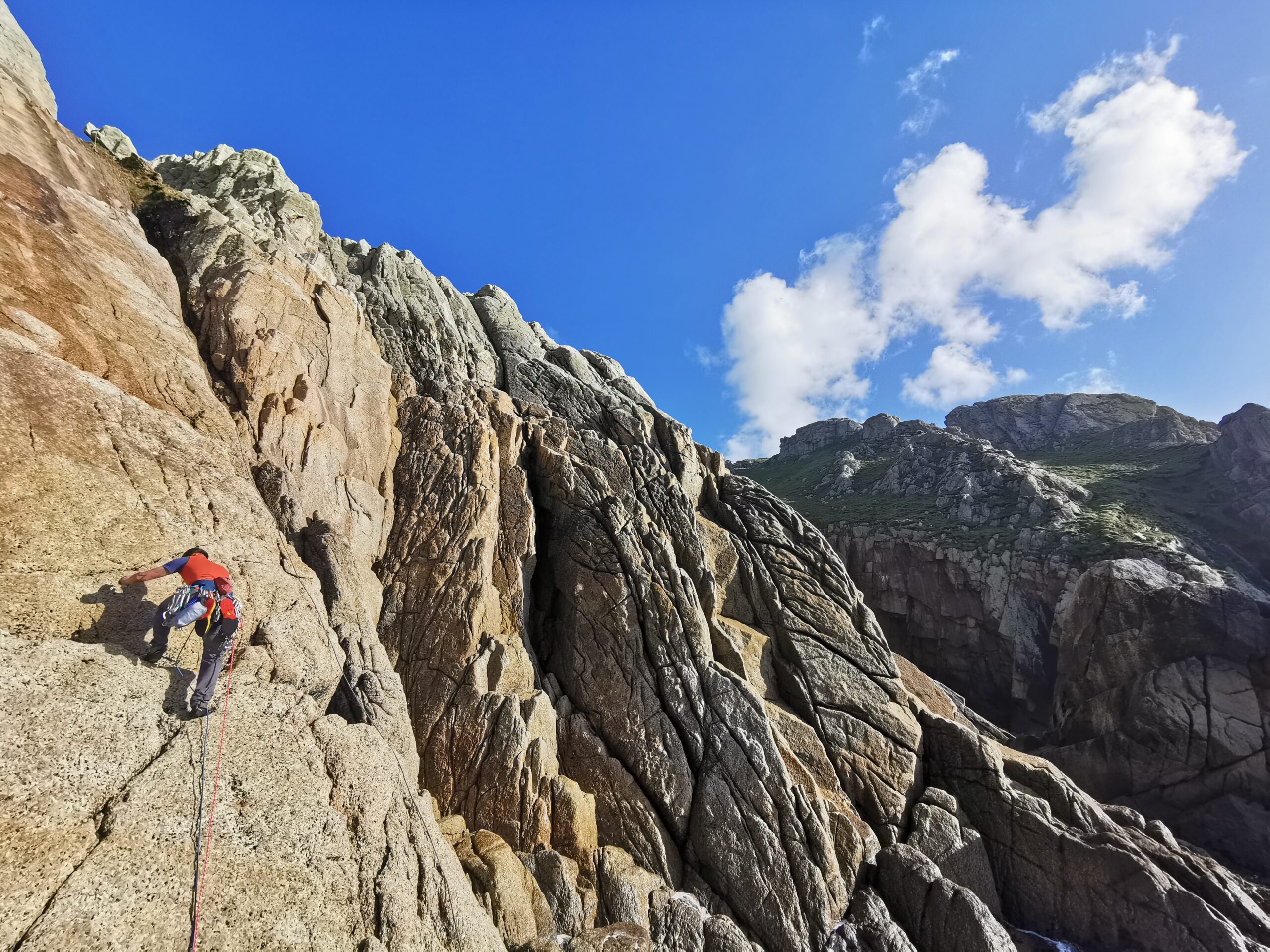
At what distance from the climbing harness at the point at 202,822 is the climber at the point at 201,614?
0.83 ft

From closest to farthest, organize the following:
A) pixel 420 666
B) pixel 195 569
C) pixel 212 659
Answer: pixel 212 659 < pixel 195 569 < pixel 420 666

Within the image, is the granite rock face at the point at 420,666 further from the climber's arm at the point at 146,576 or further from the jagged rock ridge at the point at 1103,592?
the jagged rock ridge at the point at 1103,592

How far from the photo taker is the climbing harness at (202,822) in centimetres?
824

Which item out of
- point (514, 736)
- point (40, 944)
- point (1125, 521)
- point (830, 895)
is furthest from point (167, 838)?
point (1125, 521)

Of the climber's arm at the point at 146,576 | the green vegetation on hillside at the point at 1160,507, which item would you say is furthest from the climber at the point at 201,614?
the green vegetation on hillside at the point at 1160,507

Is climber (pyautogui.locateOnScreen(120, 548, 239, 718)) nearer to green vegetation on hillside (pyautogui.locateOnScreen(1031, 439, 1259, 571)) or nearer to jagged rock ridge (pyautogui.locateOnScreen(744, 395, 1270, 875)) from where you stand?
jagged rock ridge (pyautogui.locateOnScreen(744, 395, 1270, 875))

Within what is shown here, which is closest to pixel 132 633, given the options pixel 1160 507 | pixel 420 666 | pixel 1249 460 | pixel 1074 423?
pixel 420 666

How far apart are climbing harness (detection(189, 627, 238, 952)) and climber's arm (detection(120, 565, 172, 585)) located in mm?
2040

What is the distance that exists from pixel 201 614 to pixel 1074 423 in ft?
416

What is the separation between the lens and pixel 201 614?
11258 mm

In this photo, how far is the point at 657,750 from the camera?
22312 mm

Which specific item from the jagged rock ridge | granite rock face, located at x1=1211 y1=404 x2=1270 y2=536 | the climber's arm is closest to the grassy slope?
the jagged rock ridge

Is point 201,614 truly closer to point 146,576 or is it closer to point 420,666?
point 146,576

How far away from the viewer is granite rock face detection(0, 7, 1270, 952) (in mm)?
9680
